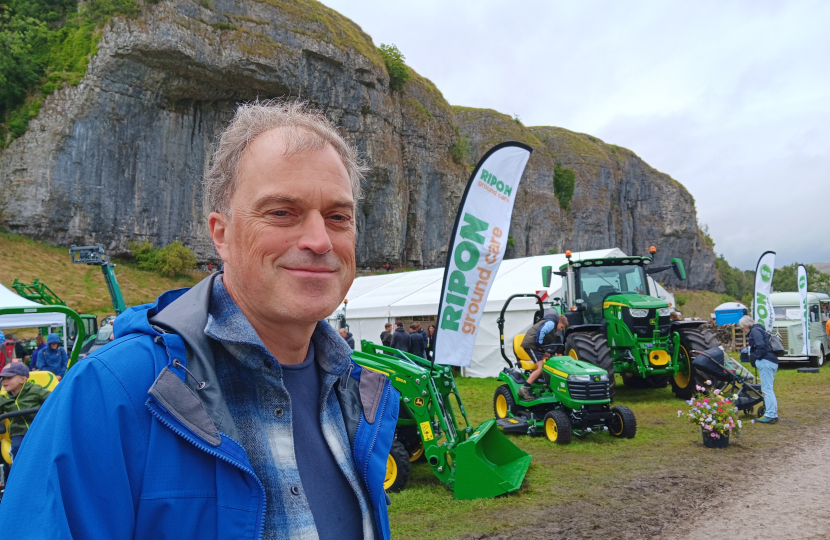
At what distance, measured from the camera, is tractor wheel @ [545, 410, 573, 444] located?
Result: 6910 mm

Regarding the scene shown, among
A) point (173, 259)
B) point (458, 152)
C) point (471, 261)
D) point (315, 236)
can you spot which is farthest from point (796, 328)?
point (458, 152)

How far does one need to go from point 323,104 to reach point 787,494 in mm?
34316

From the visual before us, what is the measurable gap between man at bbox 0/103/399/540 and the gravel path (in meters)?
4.02

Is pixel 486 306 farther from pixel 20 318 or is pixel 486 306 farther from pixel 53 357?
pixel 20 318

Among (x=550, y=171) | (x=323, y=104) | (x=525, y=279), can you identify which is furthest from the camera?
(x=550, y=171)

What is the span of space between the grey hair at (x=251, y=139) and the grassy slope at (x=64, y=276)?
81.9ft

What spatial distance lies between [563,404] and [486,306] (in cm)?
678

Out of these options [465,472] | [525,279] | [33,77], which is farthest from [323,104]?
[465,472]

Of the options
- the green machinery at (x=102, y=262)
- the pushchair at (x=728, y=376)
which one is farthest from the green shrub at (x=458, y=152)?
the pushchair at (x=728, y=376)

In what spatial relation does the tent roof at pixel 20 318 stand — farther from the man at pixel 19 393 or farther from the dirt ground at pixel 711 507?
the dirt ground at pixel 711 507

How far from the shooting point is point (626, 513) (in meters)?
4.56

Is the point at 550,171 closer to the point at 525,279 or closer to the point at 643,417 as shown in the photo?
the point at 525,279

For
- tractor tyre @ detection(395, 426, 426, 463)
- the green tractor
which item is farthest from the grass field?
tractor tyre @ detection(395, 426, 426, 463)

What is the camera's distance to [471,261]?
5.91 metres
